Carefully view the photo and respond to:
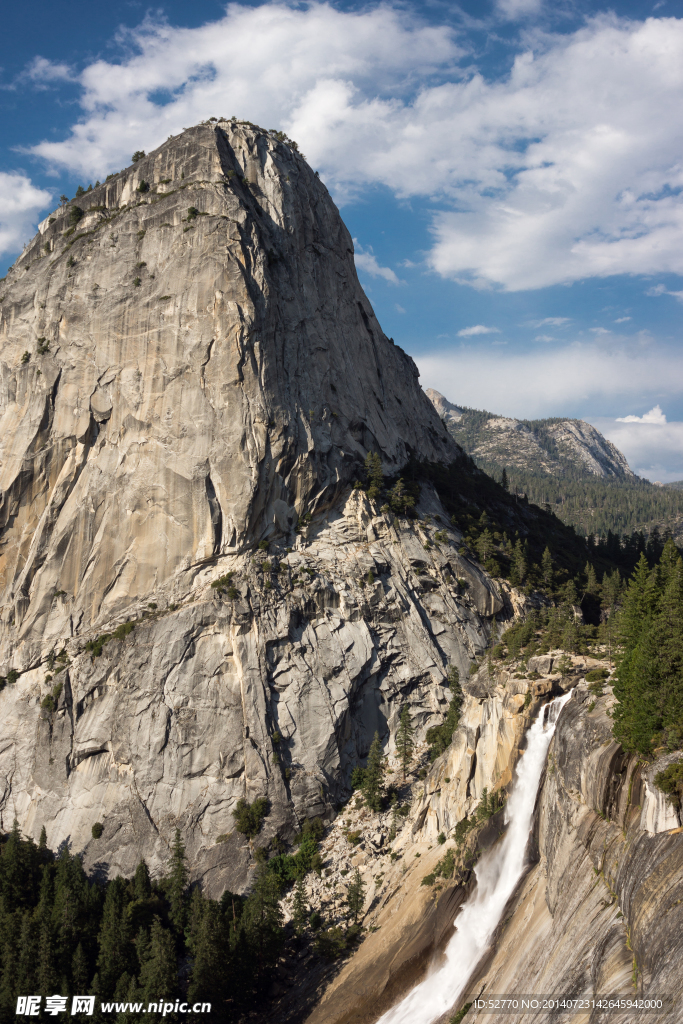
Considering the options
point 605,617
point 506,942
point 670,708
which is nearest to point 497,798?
point 506,942

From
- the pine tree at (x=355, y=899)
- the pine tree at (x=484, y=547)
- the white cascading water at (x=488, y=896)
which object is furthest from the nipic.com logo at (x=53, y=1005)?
the pine tree at (x=484, y=547)

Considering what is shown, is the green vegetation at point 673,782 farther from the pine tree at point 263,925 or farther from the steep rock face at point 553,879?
the pine tree at point 263,925

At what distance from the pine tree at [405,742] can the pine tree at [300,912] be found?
14.2 m

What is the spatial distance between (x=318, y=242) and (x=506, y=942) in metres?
80.9

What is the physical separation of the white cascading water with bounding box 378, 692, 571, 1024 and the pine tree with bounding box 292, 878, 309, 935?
Answer: 9.77 meters

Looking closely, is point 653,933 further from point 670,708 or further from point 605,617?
point 605,617

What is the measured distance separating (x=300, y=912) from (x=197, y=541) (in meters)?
35.1

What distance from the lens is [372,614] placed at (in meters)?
68.9

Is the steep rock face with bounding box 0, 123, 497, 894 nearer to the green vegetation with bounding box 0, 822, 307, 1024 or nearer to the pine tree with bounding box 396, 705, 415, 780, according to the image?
the pine tree with bounding box 396, 705, 415, 780

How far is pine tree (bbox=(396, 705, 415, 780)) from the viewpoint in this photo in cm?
6158

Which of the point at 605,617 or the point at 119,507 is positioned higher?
the point at 119,507

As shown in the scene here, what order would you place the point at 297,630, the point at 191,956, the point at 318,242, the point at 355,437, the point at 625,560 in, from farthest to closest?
Result: the point at 625,560 < the point at 318,242 < the point at 355,437 < the point at 297,630 < the point at 191,956

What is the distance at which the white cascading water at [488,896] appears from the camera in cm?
4075

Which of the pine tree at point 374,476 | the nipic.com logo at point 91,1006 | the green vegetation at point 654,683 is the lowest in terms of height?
the nipic.com logo at point 91,1006
